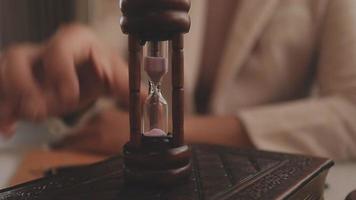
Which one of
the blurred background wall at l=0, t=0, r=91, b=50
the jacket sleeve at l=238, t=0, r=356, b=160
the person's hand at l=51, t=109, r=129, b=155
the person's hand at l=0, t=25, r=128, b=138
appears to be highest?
the blurred background wall at l=0, t=0, r=91, b=50

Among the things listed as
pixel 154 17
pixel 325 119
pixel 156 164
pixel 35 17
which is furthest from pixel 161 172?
pixel 35 17

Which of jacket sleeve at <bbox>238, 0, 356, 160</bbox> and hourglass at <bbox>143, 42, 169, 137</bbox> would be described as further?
jacket sleeve at <bbox>238, 0, 356, 160</bbox>

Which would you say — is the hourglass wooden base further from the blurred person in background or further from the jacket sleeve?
the jacket sleeve

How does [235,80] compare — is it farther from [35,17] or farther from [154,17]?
[35,17]

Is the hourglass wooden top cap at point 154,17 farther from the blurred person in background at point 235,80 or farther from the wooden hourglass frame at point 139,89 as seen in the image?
the blurred person in background at point 235,80

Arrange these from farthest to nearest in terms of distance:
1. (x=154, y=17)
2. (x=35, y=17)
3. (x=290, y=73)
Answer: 1. (x=35, y=17)
2. (x=290, y=73)
3. (x=154, y=17)

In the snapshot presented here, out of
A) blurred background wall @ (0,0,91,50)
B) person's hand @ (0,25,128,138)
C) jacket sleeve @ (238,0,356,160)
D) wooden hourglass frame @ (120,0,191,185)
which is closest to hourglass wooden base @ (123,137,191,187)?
wooden hourglass frame @ (120,0,191,185)

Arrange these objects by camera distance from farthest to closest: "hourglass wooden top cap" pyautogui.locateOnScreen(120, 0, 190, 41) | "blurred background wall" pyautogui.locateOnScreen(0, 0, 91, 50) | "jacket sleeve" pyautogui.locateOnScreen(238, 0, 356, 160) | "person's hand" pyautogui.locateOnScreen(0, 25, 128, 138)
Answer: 1. "blurred background wall" pyautogui.locateOnScreen(0, 0, 91, 50)
2. "jacket sleeve" pyautogui.locateOnScreen(238, 0, 356, 160)
3. "person's hand" pyautogui.locateOnScreen(0, 25, 128, 138)
4. "hourglass wooden top cap" pyautogui.locateOnScreen(120, 0, 190, 41)
